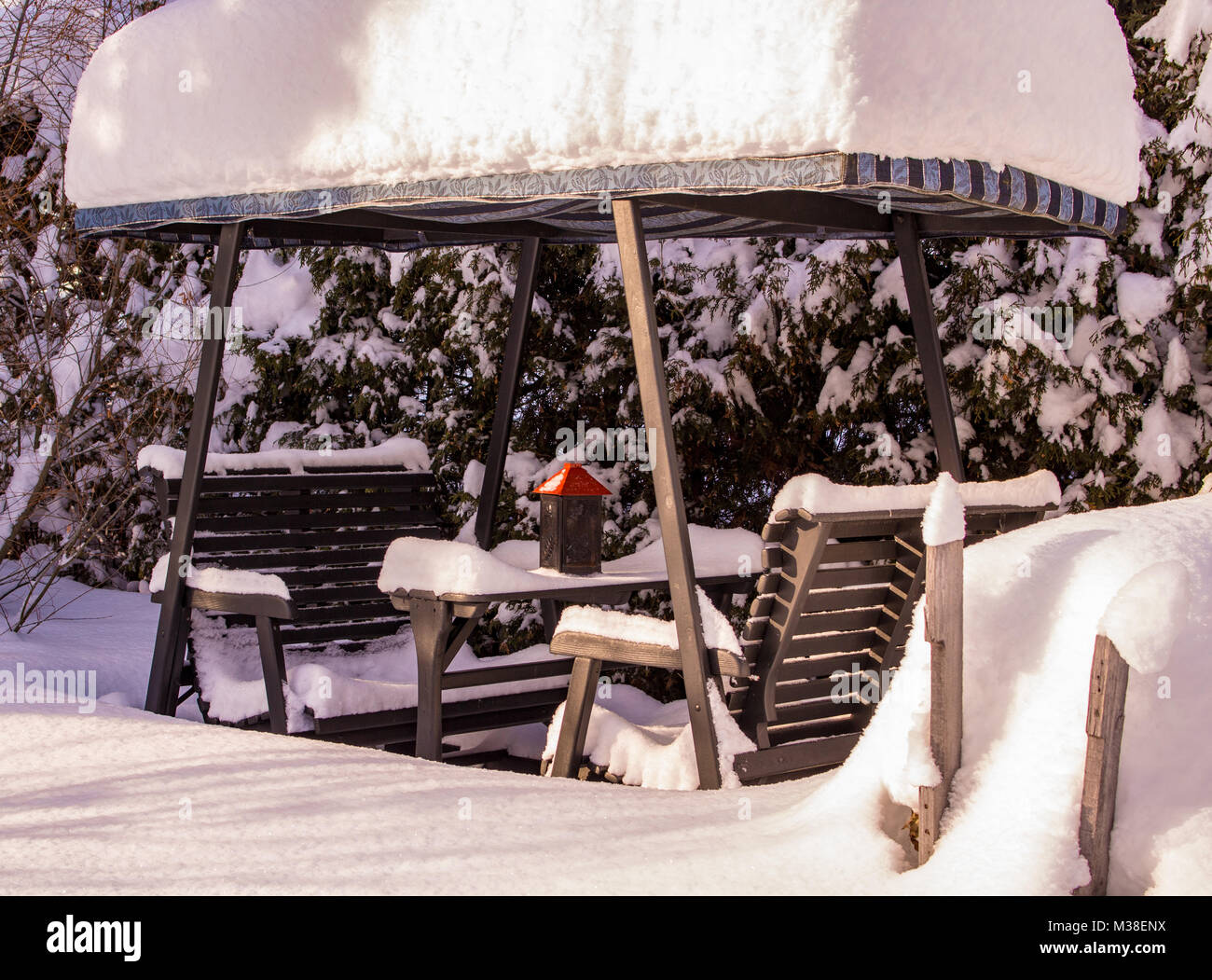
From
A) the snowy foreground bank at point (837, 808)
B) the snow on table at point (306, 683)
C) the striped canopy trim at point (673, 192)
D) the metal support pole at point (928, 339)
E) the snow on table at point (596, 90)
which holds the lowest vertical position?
the snow on table at point (306, 683)

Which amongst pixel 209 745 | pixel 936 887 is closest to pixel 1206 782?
pixel 936 887

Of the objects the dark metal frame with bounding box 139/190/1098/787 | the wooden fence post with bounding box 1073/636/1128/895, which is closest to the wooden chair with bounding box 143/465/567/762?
the dark metal frame with bounding box 139/190/1098/787

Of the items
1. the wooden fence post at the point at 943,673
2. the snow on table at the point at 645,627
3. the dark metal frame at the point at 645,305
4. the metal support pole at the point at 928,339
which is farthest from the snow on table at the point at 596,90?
the snow on table at the point at 645,627

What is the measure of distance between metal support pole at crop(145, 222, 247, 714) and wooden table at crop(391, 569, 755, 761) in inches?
36.9

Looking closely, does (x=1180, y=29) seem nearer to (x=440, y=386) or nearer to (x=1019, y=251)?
(x=1019, y=251)

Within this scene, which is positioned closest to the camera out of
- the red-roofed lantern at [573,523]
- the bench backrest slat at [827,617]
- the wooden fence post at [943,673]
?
the wooden fence post at [943,673]

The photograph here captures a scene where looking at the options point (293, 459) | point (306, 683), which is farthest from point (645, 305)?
point (293, 459)

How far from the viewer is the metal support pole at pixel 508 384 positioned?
18.5ft

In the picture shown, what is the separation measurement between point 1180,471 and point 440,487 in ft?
12.6

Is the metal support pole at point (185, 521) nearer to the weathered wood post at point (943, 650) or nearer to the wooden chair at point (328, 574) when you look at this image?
the wooden chair at point (328, 574)

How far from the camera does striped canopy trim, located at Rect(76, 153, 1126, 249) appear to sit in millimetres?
2877

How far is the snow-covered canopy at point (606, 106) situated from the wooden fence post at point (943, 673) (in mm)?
965

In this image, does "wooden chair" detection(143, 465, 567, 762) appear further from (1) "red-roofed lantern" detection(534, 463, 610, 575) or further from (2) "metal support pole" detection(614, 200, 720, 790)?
(2) "metal support pole" detection(614, 200, 720, 790)

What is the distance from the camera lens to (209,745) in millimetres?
3443
